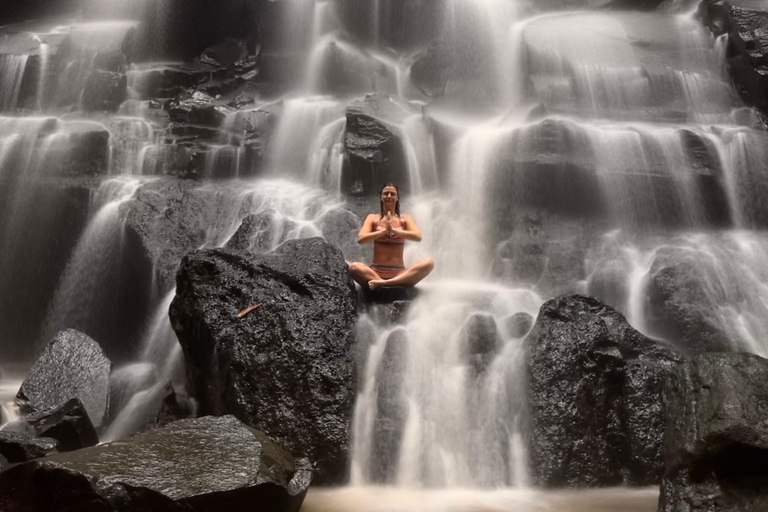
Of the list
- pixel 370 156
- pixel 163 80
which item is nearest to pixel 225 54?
pixel 163 80

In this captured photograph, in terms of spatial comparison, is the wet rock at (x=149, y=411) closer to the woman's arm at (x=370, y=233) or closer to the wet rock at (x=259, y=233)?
the wet rock at (x=259, y=233)

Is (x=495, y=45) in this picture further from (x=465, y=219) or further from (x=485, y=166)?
(x=465, y=219)

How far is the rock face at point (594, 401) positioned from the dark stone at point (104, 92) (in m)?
11.2

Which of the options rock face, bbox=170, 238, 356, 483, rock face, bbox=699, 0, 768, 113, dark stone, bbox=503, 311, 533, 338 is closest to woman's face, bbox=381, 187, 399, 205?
rock face, bbox=170, 238, 356, 483

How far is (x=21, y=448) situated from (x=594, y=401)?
4717 millimetres

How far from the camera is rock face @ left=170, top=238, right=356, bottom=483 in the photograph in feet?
17.5

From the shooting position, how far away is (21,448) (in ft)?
15.9

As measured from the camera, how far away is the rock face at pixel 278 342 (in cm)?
533

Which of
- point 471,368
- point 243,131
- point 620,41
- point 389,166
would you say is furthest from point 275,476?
point 620,41

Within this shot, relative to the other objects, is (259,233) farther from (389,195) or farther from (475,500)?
(475,500)

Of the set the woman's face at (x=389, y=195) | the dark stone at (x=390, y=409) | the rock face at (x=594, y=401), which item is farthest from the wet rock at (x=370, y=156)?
the rock face at (x=594, y=401)

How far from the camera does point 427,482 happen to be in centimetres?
519

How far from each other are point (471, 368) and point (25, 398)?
4.81 metres

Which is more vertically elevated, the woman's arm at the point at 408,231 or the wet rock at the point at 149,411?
the woman's arm at the point at 408,231
